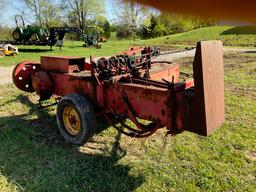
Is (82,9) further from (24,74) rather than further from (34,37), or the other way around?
(24,74)

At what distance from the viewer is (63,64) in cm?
402

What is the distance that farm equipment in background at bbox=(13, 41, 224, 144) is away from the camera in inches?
97.4

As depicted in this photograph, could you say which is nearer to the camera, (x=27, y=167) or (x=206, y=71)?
(x=206, y=71)

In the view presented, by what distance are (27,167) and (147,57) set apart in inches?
78.7

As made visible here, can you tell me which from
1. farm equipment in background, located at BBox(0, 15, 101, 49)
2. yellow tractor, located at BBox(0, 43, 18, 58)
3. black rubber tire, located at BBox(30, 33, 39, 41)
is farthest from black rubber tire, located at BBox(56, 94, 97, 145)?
black rubber tire, located at BBox(30, 33, 39, 41)

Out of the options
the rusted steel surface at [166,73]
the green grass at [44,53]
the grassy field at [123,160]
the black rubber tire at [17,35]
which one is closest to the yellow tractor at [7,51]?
the green grass at [44,53]

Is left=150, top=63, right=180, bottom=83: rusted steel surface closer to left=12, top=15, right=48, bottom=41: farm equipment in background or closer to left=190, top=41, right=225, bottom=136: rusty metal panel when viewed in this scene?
left=190, top=41, right=225, bottom=136: rusty metal panel

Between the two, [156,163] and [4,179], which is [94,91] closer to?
[156,163]

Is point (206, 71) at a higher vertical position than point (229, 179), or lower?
higher

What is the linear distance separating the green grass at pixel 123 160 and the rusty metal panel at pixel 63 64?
2.64 feet

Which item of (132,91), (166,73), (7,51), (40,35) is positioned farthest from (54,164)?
(40,35)

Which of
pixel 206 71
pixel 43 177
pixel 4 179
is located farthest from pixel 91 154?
pixel 206 71

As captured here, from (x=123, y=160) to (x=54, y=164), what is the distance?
74 cm

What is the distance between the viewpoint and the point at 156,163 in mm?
3266
